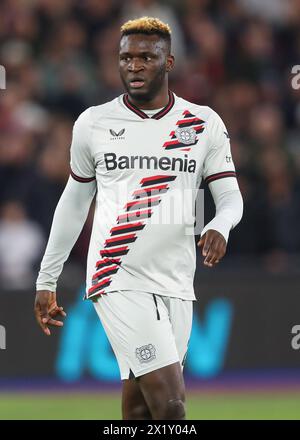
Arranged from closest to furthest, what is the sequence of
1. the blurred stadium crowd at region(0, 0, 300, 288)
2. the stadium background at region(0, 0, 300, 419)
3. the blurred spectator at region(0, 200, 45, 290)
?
the stadium background at region(0, 0, 300, 419), the blurred spectator at region(0, 200, 45, 290), the blurred stadium crowd at region(0, 0, 300, 288)

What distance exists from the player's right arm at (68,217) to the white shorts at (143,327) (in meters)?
0.34

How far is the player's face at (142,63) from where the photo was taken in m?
6.28

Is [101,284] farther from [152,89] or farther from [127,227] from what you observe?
[152,89]

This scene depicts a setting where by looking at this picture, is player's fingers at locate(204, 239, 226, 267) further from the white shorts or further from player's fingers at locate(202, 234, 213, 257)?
the white shorts

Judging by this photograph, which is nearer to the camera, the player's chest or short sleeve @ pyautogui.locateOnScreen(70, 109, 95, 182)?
the player's chest

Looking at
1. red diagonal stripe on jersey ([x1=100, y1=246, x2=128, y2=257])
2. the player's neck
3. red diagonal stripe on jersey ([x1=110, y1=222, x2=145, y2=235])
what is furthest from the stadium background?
the player's neck

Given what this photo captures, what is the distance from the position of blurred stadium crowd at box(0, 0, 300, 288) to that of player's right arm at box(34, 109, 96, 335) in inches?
178

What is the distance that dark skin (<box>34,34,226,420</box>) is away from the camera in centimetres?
595

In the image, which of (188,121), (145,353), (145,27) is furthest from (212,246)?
(145,27)

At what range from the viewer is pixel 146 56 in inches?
248

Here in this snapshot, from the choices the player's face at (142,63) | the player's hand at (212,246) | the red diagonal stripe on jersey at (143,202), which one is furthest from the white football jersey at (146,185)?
the player's hand at (212,246)

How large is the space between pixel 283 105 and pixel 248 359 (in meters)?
3.41

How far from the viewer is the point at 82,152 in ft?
21.1

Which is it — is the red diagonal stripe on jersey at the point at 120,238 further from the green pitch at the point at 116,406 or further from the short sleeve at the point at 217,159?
the green pitch at the point at 116,406
